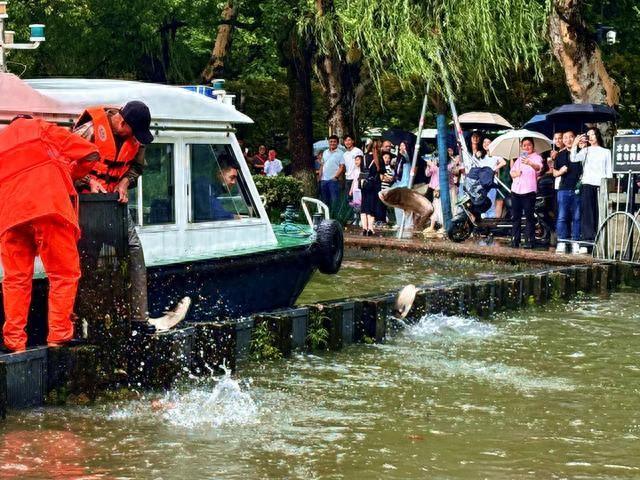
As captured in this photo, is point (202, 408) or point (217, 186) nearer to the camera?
point (202, 408)

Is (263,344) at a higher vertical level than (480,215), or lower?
lower

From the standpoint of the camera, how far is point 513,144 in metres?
25.5

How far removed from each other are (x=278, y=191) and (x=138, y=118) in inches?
559

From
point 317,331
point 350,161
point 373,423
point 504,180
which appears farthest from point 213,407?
point 350,161

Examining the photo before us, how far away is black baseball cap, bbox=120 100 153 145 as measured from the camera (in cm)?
1205

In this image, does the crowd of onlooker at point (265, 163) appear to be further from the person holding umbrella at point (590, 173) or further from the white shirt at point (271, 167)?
the person holding umbrella at point (590, 173)

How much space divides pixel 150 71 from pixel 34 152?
26.2 meters

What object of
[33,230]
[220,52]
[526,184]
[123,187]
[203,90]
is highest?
[220,52]

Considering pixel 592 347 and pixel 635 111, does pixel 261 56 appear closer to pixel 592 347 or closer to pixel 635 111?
pixel 635 111

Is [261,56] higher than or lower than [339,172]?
higher

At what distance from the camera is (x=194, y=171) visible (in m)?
14.6

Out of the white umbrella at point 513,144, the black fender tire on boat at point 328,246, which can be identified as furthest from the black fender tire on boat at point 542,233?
the black fender tire on boat at point 328,246

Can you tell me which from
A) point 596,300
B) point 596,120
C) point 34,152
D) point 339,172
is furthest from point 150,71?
point 34,152

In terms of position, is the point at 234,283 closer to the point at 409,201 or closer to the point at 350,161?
the point at 409,201
